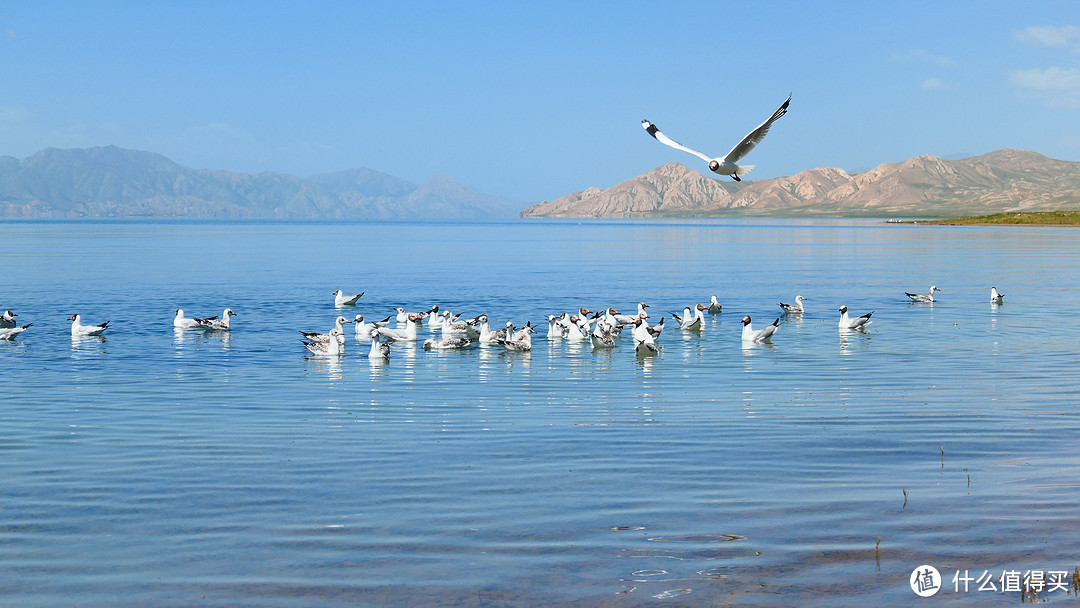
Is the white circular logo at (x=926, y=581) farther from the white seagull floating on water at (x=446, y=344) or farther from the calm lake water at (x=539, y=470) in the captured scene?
the white seagull floating on water at (x=446, y=344)

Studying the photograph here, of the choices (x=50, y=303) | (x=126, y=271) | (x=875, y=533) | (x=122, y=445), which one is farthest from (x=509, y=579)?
(x=126, y=271)

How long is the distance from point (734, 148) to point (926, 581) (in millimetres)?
13028

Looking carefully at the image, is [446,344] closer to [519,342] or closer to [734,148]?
[519,342]

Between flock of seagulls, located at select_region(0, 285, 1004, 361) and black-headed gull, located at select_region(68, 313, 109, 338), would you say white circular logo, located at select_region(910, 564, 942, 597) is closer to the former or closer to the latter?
flock of seagulls, located at select_region(0, 285, 1004, 361)

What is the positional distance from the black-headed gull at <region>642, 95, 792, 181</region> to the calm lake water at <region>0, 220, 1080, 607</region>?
4794 millimetres

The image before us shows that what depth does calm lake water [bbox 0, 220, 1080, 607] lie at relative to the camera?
9.05 meters

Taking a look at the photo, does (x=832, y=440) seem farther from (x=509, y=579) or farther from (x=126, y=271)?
(x=126, y=271)

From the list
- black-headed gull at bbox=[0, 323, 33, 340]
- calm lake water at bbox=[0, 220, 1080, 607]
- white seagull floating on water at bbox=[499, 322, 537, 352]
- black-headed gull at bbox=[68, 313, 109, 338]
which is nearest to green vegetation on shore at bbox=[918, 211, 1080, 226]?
calm lake water at bbox=[0, 220, 1080, 607]

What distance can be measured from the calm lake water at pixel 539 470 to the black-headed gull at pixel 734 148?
479 centimetres

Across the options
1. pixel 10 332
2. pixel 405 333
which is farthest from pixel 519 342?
pixel 10 332

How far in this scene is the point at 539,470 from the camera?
42.6 feet

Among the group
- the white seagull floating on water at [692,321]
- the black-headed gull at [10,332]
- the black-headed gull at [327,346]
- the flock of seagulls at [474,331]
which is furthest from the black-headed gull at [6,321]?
the white seagull floating on water at [692,321]

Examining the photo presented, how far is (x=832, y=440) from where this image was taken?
14.7m

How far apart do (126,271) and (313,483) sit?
185 feet
